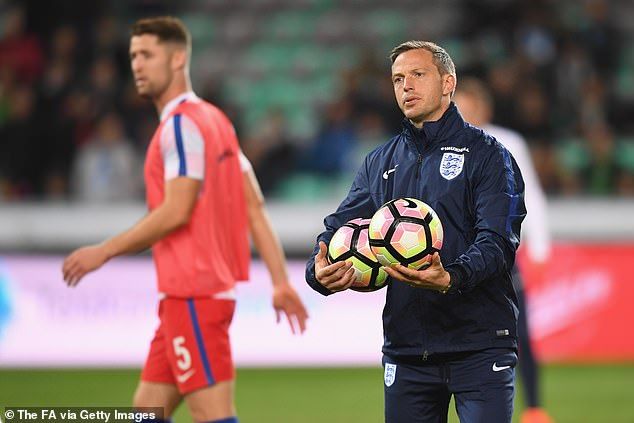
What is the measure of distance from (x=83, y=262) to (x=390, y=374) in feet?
4.66

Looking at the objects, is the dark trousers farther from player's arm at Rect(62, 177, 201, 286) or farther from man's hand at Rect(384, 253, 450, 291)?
player's arm at Rect(62, 177, 201, 286)

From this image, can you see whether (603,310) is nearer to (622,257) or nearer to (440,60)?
(622,257)

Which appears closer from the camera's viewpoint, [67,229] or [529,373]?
[529,373]

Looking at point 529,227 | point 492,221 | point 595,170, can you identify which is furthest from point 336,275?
point 595,170

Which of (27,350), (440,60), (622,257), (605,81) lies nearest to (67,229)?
(27,350)

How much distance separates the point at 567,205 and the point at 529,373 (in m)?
5.03

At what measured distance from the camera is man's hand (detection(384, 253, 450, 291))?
422 centimetres

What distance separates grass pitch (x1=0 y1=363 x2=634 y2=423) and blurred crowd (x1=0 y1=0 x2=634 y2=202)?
8.13 feet

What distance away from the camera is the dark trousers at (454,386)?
453 cm

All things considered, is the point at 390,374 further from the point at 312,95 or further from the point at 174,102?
the point at 312,95

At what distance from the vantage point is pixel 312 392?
389 inches

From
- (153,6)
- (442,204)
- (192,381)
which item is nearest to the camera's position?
(442,204)

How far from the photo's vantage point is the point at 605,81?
15.1 meters

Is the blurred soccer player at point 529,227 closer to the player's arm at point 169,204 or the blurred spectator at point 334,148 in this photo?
the player's arm at point 169,204
